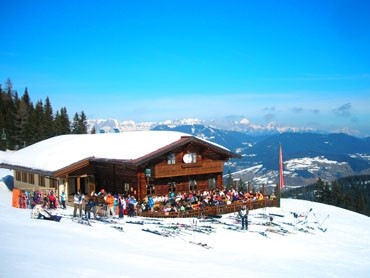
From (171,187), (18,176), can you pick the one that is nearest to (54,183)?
(18,176)

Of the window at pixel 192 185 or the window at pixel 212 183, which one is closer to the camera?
the window at pixel 192 185

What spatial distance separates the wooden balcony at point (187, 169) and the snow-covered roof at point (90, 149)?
156cm

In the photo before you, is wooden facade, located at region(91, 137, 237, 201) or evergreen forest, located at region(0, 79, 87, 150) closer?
wooden facade, located at region(91, 137, 237, 201)

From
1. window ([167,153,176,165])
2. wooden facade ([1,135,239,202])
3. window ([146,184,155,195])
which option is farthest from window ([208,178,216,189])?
window ([146,184,155,195])

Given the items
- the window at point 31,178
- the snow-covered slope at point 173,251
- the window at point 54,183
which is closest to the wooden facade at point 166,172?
the window at point 54,183

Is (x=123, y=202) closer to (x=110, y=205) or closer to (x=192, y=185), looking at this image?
(x=110, y=205)

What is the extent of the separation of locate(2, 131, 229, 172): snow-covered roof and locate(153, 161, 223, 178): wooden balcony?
1560mm

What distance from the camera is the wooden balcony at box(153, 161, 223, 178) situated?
103 feet

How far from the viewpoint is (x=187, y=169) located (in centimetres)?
3325

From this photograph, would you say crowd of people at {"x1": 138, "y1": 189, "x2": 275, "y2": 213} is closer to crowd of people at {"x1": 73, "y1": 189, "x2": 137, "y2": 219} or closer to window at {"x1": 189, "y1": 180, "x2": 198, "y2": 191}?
crowd of people at {"x1": 73, "y1": 189, "x2": 137, "y2": 219}

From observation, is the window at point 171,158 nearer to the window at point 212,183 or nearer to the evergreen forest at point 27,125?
the window at point 212,183

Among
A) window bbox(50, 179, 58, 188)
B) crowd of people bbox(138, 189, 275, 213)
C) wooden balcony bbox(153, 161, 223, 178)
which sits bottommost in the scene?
crowd of people bbox(138, 189, 275, 213)

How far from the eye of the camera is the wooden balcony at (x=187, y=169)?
31.5m

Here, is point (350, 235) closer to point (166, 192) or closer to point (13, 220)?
point (166, 192)
